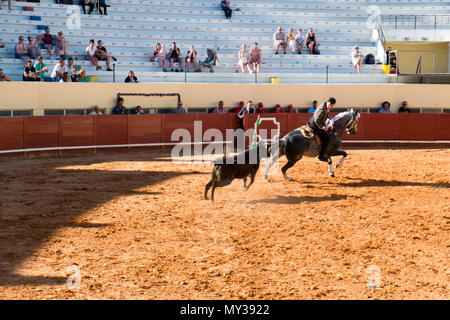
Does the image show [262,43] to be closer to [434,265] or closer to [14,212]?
[14,212]

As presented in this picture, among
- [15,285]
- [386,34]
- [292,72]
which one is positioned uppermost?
[386,34]

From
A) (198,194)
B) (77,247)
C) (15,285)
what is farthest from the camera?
(198,194)

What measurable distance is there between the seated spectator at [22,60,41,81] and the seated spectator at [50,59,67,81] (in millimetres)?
729

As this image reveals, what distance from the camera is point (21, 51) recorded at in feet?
61.8

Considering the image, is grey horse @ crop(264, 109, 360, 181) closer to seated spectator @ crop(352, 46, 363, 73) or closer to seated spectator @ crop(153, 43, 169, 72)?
seated spectator @ crop(153, 43, 169, 72)

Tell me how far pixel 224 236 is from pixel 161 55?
13519mm

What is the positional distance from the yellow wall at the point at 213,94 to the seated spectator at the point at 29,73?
20 cm

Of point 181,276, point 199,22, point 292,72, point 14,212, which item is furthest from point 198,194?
point 199,22

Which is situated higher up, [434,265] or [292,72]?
[292,72]

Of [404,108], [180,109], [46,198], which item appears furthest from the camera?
[404,108]

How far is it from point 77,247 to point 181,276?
74.3 inches

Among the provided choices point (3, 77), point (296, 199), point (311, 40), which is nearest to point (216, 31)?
point (311, 40)

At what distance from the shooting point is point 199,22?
23.8 m

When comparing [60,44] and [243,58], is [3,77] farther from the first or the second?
[243,58]
